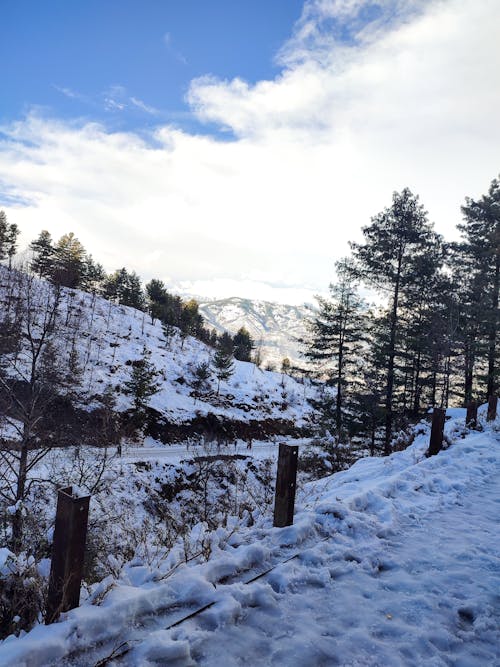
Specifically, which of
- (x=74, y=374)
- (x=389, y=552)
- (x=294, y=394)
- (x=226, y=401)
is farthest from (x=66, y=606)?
(x=294, y=394)

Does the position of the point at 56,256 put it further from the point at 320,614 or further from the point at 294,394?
the point at 320,614

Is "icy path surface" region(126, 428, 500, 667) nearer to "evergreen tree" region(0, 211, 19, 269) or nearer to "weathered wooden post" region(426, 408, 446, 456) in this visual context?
"weathered wooden post" region(426, 408, 446, 456)

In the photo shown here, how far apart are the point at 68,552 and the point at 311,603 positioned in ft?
6.17

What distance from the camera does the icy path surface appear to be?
234 centimetres

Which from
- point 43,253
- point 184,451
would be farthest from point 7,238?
point 184,451

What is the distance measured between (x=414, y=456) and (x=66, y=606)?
7.43 m

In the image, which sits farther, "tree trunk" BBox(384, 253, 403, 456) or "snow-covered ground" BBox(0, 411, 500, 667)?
"tree trunk" BBox(384, 253, 403, 456)

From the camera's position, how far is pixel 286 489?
166 inches

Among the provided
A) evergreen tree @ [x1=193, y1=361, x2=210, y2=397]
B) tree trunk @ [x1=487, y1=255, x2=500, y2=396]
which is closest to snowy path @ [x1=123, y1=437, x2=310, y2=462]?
evergreen tree @ [x1=193, y1=361, x2=210, y2=397]

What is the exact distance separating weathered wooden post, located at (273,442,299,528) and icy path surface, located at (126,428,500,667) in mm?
486

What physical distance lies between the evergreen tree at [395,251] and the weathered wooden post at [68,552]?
1814cm

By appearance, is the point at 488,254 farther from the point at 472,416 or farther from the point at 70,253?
the point at 70,253

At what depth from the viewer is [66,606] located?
7.85 feet

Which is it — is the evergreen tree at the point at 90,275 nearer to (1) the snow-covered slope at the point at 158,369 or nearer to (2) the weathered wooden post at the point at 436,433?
(1) the snow-covered slope at the point at 158,369
